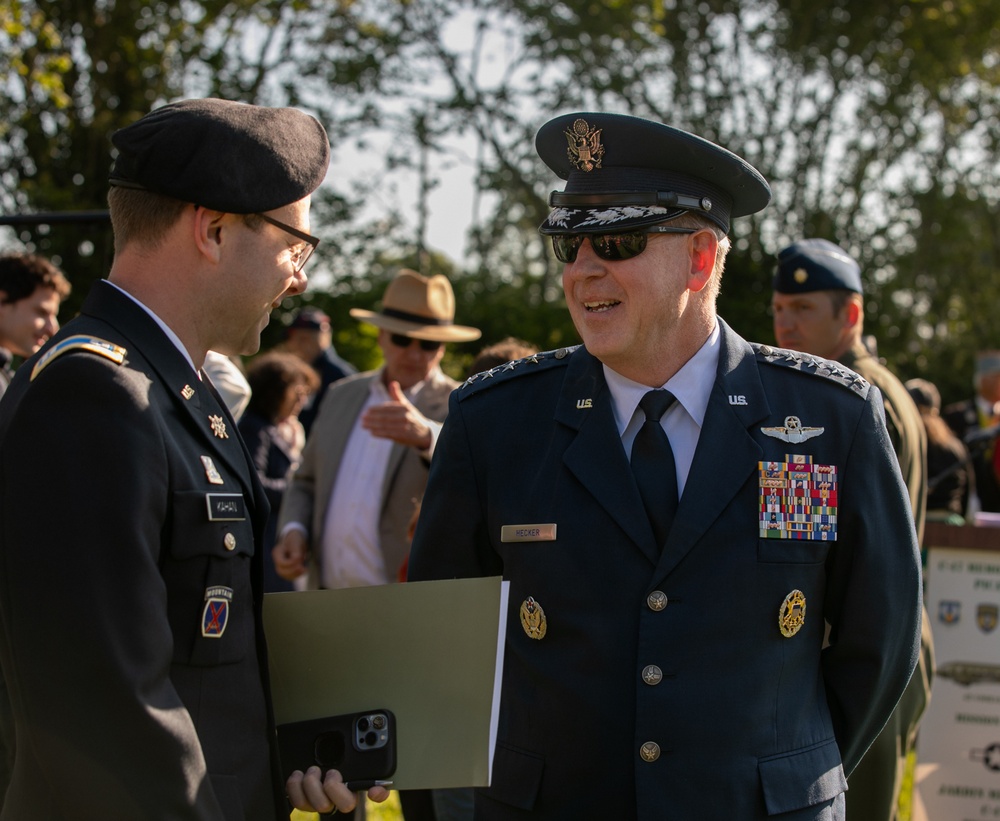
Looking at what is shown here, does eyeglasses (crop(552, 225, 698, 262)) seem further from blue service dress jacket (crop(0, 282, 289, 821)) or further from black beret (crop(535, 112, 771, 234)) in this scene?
blue service dress jacket (crop(0, 282, 289, 821))

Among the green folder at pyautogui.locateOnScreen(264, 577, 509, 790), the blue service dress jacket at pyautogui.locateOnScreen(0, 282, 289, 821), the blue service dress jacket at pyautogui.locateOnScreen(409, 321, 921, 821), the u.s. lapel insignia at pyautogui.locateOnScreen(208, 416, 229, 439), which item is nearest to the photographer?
the blue service dress jacket at pyautogui.locateOnScreen(0, 282, 289, 821)

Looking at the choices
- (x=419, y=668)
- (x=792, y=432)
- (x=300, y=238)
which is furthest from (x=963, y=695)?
(x=300, y=238)

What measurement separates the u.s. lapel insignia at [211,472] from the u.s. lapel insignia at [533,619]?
82 centimetres

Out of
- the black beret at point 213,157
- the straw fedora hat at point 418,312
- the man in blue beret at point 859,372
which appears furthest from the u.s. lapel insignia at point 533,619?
the straw fedora hat at point 418,312

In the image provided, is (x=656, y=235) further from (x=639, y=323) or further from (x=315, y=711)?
(x=315, y=711)

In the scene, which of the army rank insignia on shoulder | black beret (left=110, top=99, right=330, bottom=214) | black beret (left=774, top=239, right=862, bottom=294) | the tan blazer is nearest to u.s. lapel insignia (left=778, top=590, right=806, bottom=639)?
the army rank insignia on shoulder

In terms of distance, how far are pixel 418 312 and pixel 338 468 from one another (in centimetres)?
85

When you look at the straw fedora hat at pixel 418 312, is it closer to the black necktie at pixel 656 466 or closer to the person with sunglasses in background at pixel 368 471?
the person with sunglasses in background at pixel 368 471

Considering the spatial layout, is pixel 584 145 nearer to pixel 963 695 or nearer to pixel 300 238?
pixel 300 238

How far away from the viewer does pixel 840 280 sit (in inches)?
173

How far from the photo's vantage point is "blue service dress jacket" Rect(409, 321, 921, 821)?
2.41m

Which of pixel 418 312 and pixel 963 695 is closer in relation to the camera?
pixel 963 695

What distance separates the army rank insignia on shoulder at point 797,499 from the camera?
8.21 feet

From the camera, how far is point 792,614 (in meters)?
2.48
